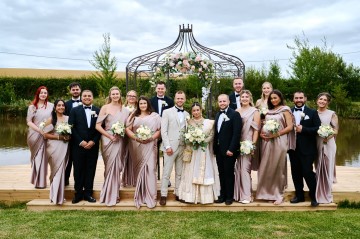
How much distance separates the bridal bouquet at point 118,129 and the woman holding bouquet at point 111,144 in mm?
47

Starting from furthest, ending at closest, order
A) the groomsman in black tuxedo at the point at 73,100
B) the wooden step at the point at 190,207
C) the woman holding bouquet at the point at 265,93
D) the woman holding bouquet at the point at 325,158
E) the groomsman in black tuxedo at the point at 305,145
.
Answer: the woman holding bouquet at the point at 265,93
the groomsman in black tuxedo at the point at 73,100
the woman holding bouquet at the point at 325,158
the wooden step at the point at 190,207
the groomsman in black tuxedo at the point at 305,145

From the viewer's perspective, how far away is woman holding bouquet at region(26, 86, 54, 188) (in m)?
7.28

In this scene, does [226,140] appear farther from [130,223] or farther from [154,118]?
[130,223]

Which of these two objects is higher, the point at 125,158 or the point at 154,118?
the point at 154,118

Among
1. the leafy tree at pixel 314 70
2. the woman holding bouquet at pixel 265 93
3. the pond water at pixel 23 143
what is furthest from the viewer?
the leafy tree at pixel 314 70

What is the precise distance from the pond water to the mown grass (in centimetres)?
601

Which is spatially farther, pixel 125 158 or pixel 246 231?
pixel 125 158

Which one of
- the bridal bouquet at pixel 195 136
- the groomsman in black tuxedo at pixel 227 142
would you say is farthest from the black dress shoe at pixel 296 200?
the bridal bouquet at pixel 195 136

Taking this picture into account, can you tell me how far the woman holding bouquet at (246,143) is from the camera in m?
6.71

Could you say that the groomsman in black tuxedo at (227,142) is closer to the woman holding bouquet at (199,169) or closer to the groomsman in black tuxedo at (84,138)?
the woman holding bouquet at (199,169)

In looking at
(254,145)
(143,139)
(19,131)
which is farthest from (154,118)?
Result: (19,131)

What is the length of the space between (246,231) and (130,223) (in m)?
1.71

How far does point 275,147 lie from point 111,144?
2736 millimetres

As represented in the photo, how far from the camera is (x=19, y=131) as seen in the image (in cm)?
2000
